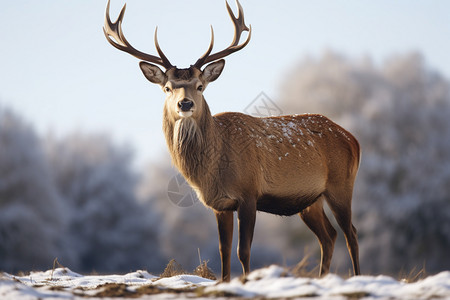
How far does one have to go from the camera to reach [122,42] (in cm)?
845

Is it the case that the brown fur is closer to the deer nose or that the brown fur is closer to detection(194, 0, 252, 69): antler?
the deer nose

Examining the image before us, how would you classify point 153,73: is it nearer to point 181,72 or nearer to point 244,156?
point 181,72

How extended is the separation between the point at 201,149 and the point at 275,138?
A: 1.22 metres

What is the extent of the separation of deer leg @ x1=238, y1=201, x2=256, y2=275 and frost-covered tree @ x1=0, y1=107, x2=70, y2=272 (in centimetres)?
2768

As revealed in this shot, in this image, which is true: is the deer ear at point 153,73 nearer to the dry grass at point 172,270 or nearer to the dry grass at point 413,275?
the dry grass at point 172,270

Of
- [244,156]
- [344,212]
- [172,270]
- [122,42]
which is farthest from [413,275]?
[122,42]

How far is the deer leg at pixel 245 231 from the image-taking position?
7027 mm

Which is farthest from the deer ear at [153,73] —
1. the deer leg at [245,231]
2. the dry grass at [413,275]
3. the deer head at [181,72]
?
the dry grass at [413,275]

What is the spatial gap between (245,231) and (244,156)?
0.99 meters

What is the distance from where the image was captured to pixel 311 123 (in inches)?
349

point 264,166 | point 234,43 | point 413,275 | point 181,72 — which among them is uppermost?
point 234,43

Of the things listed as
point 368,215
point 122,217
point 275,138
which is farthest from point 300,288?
point 122,217

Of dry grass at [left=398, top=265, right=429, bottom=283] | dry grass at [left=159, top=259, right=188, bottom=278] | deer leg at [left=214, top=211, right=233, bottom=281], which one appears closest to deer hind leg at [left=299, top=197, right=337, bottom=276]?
dry grass at [left=398, top=265, right=429, bottom=283]

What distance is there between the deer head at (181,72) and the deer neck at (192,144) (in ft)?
0.35
